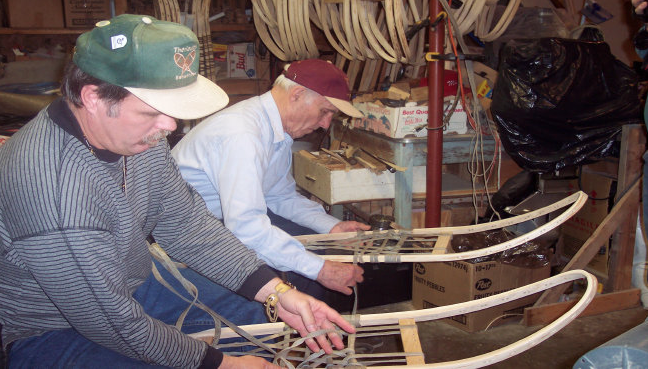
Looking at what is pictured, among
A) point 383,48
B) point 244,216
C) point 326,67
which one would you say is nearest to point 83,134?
point 244,216

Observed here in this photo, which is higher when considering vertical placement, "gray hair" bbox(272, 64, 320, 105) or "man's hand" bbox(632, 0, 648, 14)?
"man's hand" bbox(632, 0, 648, 14)

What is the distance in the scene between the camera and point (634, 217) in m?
3.00

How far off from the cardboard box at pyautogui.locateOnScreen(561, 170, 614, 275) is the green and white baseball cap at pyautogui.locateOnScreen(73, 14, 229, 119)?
2.96 metres

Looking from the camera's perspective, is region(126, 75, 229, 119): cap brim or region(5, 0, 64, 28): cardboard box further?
region(5, 0, 64, 28): cardboard box

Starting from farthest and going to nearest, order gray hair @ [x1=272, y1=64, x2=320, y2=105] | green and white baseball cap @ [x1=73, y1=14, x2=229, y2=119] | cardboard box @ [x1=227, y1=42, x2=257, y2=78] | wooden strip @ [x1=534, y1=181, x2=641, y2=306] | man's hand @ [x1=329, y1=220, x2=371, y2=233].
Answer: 1. cardboard box @ [x1=227, y1=42, x2=257, y2=78]
2. wooden strip @ [x1=534, y1=181, x2=641, y2=306]
3. man's hand @ [x1=329, y1=220, x2=371, y2=233]
4. gray hair @ [x1=272, y1=64, x2=320, y2=105]
5. green and white baseball cap @ [x1=73, y1=14, x2=229, y2=119]

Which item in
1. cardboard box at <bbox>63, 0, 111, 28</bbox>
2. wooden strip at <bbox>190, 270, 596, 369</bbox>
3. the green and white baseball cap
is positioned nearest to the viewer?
the green and white baseball cap

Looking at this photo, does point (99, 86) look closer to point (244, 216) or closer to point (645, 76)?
point (244, 216)

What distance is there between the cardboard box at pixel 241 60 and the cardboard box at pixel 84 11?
132 cm

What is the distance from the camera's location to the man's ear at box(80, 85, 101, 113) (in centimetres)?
124

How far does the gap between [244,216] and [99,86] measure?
877mm

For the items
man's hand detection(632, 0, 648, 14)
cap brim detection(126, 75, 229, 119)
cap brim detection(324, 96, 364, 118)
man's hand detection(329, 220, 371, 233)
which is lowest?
man's hand detection(329, 220, 371, 233)

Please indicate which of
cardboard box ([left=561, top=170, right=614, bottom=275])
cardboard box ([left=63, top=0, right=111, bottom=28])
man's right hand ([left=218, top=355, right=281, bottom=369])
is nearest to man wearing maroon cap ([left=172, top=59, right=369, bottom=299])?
man's right hand ([left=218, top=355, right=281, bottom=369])

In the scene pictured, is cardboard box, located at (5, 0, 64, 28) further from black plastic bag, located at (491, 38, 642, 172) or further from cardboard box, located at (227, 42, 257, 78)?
black plastic bag, located at (491, 38, 642, 172)

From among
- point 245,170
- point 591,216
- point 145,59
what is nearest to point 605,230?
point 591,216
